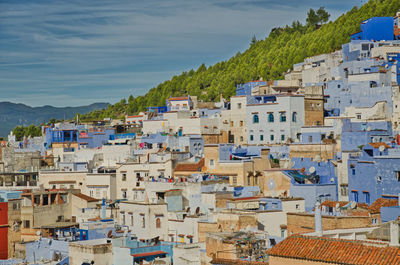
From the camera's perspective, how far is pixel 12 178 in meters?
50.9

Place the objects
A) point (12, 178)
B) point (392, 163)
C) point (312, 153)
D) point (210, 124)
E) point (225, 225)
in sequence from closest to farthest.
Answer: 1. point (225, 225)
2. point (392, 163)
3. point (312, 153)
4. point (12, 178)
5. point (210, 124)

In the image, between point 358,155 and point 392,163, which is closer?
point 392,163

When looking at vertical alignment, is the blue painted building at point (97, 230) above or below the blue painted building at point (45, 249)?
above

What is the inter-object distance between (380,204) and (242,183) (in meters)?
11.3

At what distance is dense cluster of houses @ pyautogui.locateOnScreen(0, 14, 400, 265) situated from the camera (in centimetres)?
2673

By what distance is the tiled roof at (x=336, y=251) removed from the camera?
18.9 meters

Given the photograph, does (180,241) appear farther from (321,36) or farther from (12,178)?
(321,36)

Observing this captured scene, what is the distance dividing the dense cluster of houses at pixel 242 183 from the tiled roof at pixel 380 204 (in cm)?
8

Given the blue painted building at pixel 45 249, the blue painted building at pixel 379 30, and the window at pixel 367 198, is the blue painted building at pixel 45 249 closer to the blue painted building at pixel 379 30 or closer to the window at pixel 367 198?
the window at pixel 367 198

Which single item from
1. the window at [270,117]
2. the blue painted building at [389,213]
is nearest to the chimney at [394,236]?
the blue painted building at [389,213]

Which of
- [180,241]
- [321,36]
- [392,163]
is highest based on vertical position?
[321,36]

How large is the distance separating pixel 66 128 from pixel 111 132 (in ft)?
15.5

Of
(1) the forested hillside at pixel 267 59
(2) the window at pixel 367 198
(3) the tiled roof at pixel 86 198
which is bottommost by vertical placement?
(3) the tiled roof at pixel 86 198

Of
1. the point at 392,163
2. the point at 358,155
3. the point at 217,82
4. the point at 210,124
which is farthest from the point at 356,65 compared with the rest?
the point at 217,82
